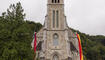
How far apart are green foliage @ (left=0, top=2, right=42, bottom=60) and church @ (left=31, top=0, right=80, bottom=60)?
60.9ft

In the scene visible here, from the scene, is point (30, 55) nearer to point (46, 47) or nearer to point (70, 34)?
point (46, 47)

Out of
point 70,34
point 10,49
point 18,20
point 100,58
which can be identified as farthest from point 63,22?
point 100,58

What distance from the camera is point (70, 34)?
5341cm

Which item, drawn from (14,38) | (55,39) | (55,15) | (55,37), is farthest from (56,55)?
(14,38)

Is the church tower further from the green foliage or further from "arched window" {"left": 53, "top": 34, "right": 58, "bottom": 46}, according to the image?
the green foliage

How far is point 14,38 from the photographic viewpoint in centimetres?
2709

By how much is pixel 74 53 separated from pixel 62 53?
504 centimetres

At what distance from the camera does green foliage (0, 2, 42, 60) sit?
2561 cm

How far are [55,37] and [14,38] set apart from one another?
22.4 meters

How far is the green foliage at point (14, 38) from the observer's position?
2561 cm

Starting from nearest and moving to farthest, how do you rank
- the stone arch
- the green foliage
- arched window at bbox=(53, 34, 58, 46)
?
1. the green foliage
2. the stone arch
3. arched window at bbox=(53, 34, 58, 46)

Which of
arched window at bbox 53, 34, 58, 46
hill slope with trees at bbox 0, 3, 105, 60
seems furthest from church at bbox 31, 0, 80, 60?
hill slope with trees at bbox 0, 3, 105, 60

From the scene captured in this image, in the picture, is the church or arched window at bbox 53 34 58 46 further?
arched window at bbox 53 34 58 46

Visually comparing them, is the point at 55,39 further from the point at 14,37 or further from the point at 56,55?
the point at 14,37
